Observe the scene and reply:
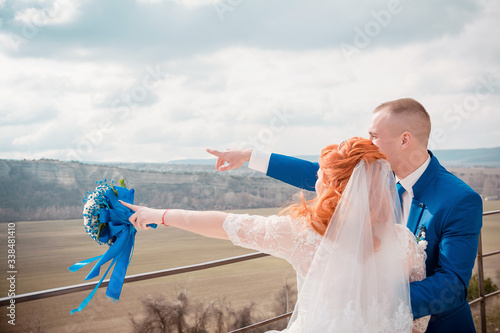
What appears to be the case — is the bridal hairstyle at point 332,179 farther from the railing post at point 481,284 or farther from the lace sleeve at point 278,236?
the railing post at point 481,284

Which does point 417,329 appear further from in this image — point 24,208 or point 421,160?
point 24,208

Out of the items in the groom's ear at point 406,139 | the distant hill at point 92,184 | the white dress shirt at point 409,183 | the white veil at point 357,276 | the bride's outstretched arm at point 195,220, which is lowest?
the distant hill at point 92,184

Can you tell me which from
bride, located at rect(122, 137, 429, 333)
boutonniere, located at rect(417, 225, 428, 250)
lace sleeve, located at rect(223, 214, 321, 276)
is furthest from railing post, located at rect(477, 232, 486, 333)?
lace sleeve, located at rect(223, 214, 321, 276)

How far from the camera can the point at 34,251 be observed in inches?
760

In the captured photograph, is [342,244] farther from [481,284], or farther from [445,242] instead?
[481,284]

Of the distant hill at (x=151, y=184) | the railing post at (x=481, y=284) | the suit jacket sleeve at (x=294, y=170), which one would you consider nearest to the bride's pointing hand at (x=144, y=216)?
the suit jacket sleeve at (x=294, y=170)

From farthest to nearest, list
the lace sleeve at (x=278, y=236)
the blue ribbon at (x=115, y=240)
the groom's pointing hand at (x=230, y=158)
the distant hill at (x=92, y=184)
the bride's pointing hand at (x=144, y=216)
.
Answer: the distant hill at (x=92, y=184), the groom's pointing hand at (x=230, y=158), the blue ribbon at (x=115, y=240), the bride's pointing hand at (x=144, y=216), the lace sleeve at (x=278, y=236)

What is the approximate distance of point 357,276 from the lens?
1.30 meters

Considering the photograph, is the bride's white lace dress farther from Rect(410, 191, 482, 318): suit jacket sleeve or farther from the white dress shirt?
the white dress shirt

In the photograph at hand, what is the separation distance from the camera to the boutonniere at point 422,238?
1.38 meters

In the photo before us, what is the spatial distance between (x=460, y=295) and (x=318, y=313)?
0.50 m

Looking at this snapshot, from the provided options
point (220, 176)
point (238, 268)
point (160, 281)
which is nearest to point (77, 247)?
point (160, 281)

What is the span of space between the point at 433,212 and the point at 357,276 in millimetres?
379

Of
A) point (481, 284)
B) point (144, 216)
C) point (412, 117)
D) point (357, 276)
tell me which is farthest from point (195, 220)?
point (481, 284)
